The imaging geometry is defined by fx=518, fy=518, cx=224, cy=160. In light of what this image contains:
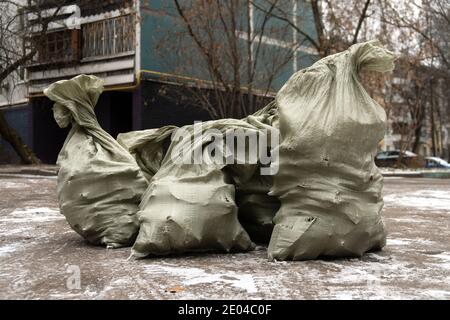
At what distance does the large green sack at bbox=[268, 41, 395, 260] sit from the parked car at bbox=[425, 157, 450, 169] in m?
26.4

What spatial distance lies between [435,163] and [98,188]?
2767 cm

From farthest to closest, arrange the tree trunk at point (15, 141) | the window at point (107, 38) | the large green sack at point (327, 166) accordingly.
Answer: the tree trunk at point (15, 141), the window at point (107, 38), the large green sack at point (327, 166)

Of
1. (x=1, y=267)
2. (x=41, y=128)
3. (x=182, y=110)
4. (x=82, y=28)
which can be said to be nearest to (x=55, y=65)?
(x=82, y=28)

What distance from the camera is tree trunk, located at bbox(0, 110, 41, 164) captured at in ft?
54.7

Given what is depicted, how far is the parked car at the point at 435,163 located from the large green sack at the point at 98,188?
26.6 metres

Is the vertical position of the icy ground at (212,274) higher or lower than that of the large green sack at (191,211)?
lower

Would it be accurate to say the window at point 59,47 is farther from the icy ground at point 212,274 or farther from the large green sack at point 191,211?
the large green sack at point 191,211

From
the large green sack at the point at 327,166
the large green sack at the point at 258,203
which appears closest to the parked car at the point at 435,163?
the large green sack at the point at 258,203

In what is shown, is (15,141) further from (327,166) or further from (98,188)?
(327,166)

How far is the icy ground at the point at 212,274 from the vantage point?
2.39 metres

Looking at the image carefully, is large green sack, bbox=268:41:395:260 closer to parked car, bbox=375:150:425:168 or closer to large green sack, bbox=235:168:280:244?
large green sack, bbox=235:168:280:244

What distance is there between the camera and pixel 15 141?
16859mm

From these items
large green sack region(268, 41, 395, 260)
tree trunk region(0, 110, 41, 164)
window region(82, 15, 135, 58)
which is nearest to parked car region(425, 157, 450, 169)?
window region(82, 15, 135, 58)

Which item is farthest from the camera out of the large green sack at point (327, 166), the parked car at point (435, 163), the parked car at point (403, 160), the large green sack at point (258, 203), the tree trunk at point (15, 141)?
the parked car at point (435, 163)
